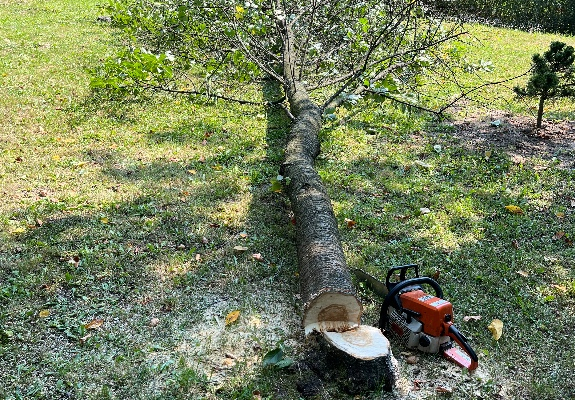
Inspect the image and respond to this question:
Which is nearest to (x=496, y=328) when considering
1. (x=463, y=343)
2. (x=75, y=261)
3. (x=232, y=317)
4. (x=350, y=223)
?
(x=463, y=343)

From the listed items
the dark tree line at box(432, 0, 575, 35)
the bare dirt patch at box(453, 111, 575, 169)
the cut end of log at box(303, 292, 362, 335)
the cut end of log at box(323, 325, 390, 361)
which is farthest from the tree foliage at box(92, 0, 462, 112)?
the dark tree line at box(432, 0, 575, 35)

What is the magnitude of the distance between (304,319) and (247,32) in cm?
461

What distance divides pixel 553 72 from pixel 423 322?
4.83m

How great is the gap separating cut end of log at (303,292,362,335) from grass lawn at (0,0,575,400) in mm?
228

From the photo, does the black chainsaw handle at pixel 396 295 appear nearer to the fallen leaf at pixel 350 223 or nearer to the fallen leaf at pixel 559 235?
the fallen leaf at pixel 350 223

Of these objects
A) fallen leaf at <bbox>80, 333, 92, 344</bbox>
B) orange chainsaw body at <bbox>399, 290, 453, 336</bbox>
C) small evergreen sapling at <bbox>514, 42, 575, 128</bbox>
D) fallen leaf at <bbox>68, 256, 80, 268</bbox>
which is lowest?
fallen leaf at <bbox>80, 333, 92, 344</bbox>

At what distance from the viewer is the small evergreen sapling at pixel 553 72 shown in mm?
6406

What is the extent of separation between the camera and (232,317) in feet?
11.1

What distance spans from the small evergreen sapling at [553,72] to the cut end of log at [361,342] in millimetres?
4835

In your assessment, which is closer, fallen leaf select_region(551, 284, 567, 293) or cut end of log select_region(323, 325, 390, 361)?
cut end of log select_region(323, 325, 390, 361)

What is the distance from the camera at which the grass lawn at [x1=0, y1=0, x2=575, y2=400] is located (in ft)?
9.87

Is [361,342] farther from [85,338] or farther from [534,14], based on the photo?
[534,14]

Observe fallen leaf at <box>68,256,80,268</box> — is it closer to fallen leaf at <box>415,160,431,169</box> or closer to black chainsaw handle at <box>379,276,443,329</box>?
black chainsaw handle at <box>379,276,443,329</box>

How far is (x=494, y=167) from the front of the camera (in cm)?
579
